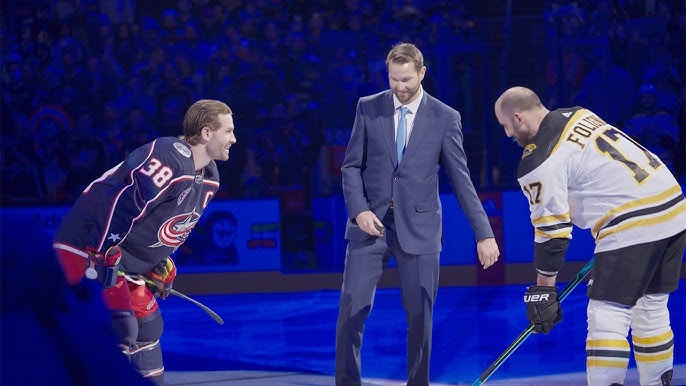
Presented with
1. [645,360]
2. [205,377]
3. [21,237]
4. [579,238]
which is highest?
[21,237]

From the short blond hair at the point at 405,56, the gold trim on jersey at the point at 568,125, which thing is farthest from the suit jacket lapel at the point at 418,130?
the gold trim on jersey at the point at 568,125

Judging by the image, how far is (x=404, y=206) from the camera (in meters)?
4.11

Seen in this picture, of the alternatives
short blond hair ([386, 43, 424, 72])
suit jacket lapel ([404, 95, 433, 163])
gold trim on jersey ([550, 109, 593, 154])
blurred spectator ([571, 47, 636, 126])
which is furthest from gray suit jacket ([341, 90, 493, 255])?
blurred spectator ([571, 47, 636, 126])

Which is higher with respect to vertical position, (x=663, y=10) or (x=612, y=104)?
(x=663, y=10)

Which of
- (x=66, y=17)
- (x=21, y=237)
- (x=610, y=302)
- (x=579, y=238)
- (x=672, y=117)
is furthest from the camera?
(x=66, y=17)

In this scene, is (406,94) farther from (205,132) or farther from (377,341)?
(377,341)

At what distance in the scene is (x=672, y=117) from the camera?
9.55 metres

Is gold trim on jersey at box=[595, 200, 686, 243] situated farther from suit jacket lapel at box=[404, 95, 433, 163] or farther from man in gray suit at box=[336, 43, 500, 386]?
suit jacket lapel at box=[404, 95, 433, 163]

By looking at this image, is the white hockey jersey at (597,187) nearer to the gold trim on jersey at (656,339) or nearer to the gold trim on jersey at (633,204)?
the gold trim on jersey at (633,204)

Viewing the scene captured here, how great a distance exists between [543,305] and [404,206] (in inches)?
30.1

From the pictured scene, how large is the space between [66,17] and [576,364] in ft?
23.4

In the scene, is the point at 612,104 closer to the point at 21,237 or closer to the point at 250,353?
the point at 250,353

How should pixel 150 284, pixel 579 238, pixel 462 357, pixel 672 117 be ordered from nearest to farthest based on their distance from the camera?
1. pixel 150 284
2. pixel 462 357
3. pixel 579 238
4. pixel 672 117

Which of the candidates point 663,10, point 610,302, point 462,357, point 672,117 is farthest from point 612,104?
point 610,302
